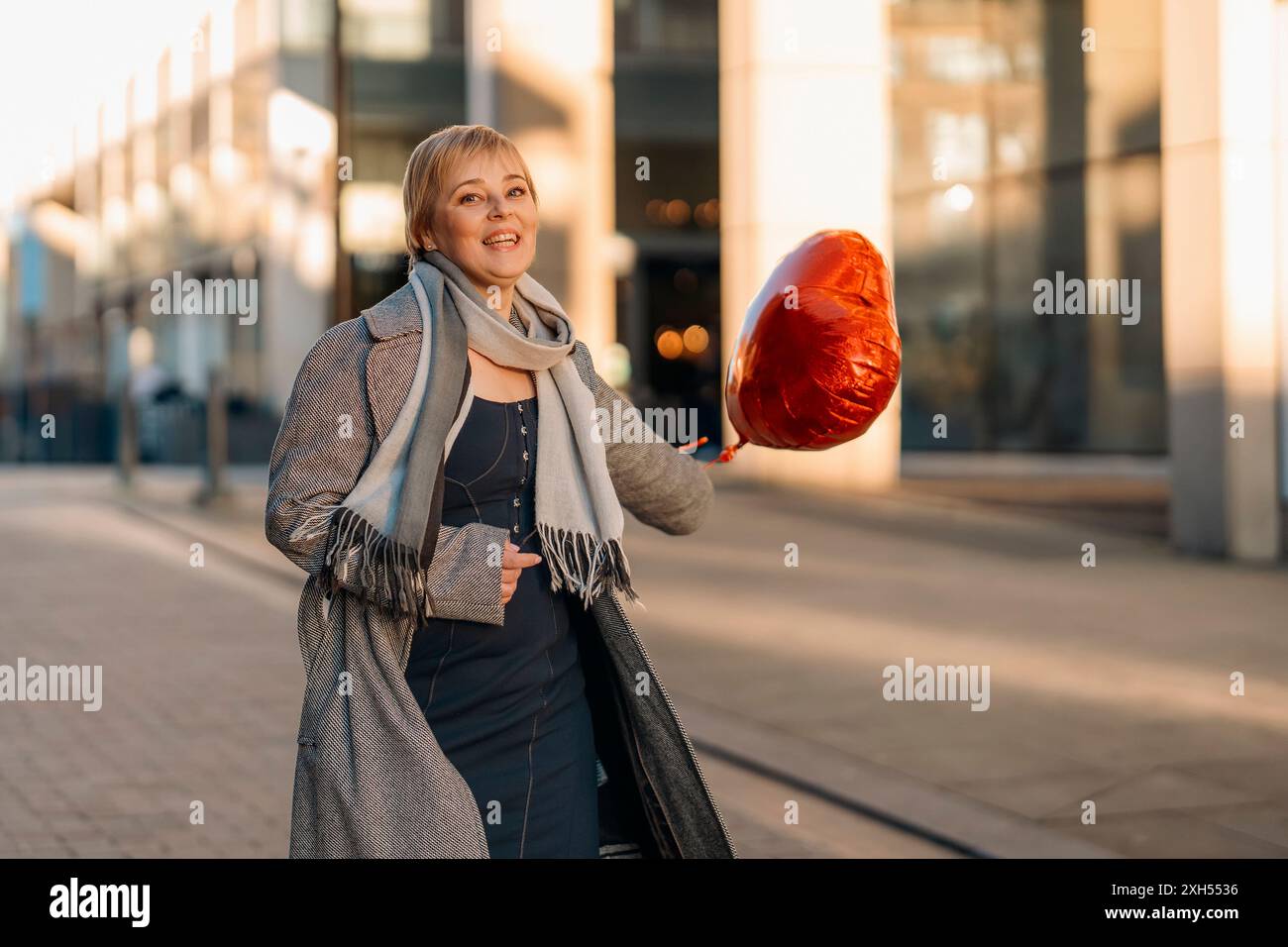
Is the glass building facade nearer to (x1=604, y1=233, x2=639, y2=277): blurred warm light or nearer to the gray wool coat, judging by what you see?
(x1=604, y1=233, x2=639, y2=277): blurred warm light

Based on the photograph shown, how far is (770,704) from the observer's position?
777cm

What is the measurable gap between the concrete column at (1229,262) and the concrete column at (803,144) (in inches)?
214

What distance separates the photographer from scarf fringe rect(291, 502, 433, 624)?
3086 millimetres

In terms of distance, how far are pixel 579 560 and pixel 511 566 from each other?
17cm

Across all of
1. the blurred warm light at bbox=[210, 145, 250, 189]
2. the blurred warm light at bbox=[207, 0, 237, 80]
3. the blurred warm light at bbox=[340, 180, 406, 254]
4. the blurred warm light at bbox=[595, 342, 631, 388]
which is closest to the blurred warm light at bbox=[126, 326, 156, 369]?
the blurred warm light at bbox=[210, 145, 250, 189]

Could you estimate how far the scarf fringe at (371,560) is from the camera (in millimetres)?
3086

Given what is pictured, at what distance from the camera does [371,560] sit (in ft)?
10.2

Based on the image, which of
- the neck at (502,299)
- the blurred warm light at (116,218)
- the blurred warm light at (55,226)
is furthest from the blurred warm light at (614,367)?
the blurred warm light at (55,226)

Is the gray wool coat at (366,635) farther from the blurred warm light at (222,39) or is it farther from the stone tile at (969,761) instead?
the blurred warm light at (222,39)

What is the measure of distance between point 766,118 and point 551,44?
4019 mm

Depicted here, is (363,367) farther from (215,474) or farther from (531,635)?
(215,474)

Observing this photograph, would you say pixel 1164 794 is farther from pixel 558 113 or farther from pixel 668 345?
pixel 668 345

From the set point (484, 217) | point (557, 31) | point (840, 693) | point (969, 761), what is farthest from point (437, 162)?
point (557, 31)

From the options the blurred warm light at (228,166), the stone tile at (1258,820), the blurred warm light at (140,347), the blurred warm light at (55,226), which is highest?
the blurred warm light at (55,226)
